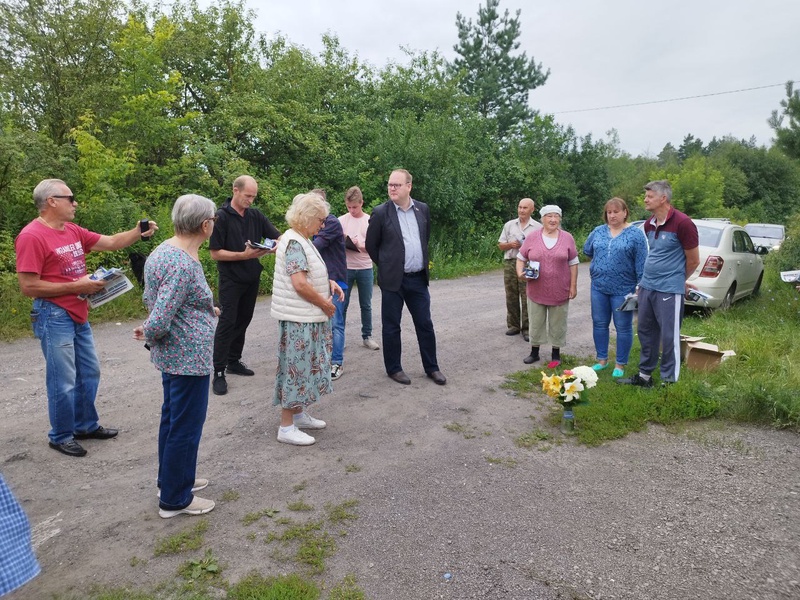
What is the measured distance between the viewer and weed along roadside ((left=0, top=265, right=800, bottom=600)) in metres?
2.70

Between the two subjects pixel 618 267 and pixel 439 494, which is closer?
pixel 439 494

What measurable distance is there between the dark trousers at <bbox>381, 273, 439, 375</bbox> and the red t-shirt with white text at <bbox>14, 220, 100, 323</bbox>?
2602 millimetres

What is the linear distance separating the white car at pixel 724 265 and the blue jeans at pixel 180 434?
715 cm

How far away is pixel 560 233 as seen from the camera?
6160 millimetres

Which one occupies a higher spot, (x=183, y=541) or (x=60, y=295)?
(x=60, y=295)

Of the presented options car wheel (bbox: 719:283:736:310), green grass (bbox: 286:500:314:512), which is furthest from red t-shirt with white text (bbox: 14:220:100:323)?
car wheel (bbox: 719:283:736:310)

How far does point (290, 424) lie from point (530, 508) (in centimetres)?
187

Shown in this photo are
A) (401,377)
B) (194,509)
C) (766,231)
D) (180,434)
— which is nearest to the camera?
(180,434)

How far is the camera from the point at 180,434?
10.0 feet

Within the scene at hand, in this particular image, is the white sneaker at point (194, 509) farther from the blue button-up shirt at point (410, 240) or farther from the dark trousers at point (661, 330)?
the dark trousers at point (661, 330)

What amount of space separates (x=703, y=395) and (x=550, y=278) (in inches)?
74.3

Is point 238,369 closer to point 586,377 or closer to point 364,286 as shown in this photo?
point 364,286

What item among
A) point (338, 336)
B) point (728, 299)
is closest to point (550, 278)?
point (338, 336)

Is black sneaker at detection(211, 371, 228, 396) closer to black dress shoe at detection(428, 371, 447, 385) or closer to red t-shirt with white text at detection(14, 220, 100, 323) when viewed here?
red t-shirt with white text at detection(14, 220, 100, 323)
